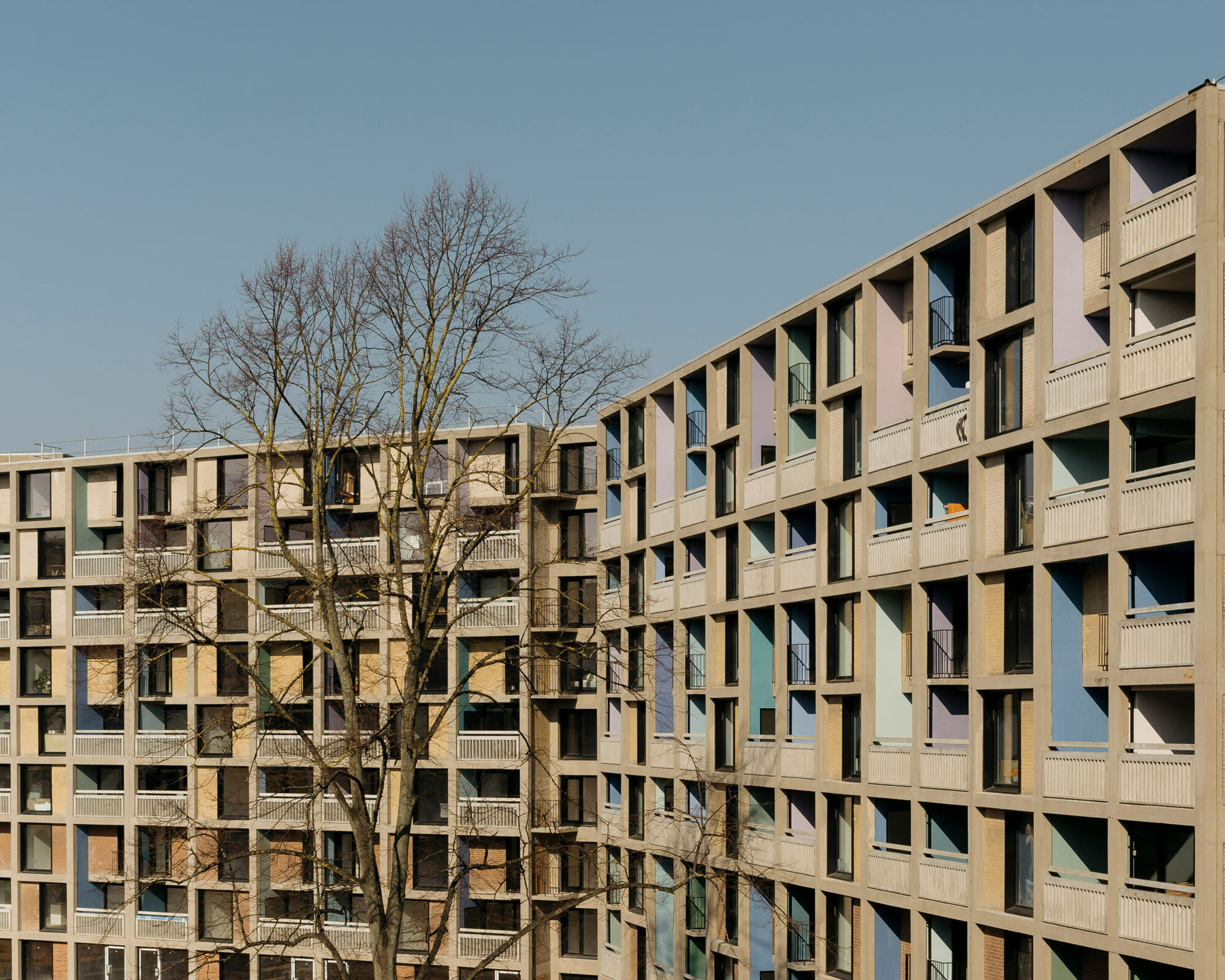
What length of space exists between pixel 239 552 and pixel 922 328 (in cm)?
3791

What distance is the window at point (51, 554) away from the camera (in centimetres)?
7425

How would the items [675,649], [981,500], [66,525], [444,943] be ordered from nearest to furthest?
[981,500] < [675,649] < [444,943] < [66,525]

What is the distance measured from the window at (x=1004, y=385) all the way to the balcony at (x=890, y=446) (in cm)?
341

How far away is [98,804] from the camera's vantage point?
71438 millimetres

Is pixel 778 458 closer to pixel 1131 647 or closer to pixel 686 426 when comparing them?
pixel 686 426

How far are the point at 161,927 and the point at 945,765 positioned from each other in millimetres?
43108

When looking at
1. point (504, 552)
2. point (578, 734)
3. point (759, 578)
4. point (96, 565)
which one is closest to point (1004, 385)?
point (759, 578)

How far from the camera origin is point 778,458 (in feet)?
159

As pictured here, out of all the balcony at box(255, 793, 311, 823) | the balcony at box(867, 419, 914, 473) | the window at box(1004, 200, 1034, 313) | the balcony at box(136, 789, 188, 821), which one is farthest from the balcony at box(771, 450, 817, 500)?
the balcony at box(136, 789, 188, 821)

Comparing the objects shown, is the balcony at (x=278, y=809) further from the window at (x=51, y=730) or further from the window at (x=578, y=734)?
the window at (x=51, y=730)

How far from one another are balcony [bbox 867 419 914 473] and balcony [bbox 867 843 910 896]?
385 inches

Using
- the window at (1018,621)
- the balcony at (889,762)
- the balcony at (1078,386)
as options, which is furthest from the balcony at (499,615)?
the balcony at (1078,386)

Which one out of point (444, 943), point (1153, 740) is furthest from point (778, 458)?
point (444, 943)

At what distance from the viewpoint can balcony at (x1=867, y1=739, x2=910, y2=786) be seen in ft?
133
